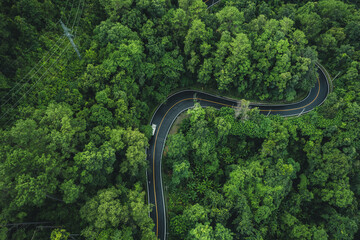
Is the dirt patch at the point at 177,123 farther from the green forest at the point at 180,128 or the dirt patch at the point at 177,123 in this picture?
the green forest at the point at 180,128

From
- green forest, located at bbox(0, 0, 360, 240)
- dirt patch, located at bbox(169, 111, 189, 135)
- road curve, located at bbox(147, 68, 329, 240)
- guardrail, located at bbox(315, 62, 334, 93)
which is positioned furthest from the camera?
guardrail, located at bbox(315, 62, 334, 93)

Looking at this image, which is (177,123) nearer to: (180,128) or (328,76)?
(180,128)

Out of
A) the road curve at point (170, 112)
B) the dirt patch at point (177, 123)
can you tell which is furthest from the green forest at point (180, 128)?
the dirt patch at point (177, 123)

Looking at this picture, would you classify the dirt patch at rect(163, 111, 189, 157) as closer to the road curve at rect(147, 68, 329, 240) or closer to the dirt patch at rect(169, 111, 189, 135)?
the dirt patch at rect(169, 111, 189, 135)

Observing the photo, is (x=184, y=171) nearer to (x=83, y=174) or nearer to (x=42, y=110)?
(x=83, y=174)

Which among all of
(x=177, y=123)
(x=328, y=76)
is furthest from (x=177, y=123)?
(x=328, y=76)

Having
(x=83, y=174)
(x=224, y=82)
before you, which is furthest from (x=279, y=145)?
(x=83, y=174)

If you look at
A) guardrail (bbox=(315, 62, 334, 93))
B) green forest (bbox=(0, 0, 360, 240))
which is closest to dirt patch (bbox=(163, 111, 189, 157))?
green forest (bbox=(0, 0, 360, 240))
